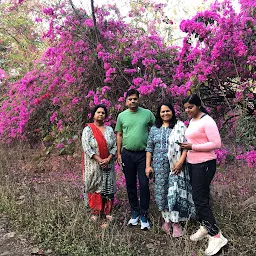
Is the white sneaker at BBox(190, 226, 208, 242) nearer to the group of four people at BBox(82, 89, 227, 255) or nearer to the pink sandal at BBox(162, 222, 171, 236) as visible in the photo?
the group of four people at BBox(82, 89, 227, 255)

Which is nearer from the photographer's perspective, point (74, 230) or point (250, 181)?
point (74, 230)

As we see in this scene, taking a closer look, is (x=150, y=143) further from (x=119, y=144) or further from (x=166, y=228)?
(x=166, y=228)

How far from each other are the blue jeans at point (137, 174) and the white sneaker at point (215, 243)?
0.85m

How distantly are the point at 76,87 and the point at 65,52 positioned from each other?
0.69 metres

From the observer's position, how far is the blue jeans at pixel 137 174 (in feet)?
11.1

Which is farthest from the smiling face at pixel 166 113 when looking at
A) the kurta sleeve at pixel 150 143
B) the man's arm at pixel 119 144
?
the man's arm at pixel 119 144

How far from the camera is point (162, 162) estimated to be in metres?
3.23

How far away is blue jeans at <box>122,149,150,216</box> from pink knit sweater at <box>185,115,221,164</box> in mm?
635

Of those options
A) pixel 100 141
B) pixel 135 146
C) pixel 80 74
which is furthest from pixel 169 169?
pixel 80 74

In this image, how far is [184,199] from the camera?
124 inches

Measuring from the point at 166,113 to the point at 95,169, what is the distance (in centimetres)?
104

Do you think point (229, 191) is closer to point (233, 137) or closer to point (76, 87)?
point (233, 137)

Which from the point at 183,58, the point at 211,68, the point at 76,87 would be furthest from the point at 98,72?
the point at 211,68

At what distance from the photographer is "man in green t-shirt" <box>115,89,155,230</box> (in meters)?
3.37
